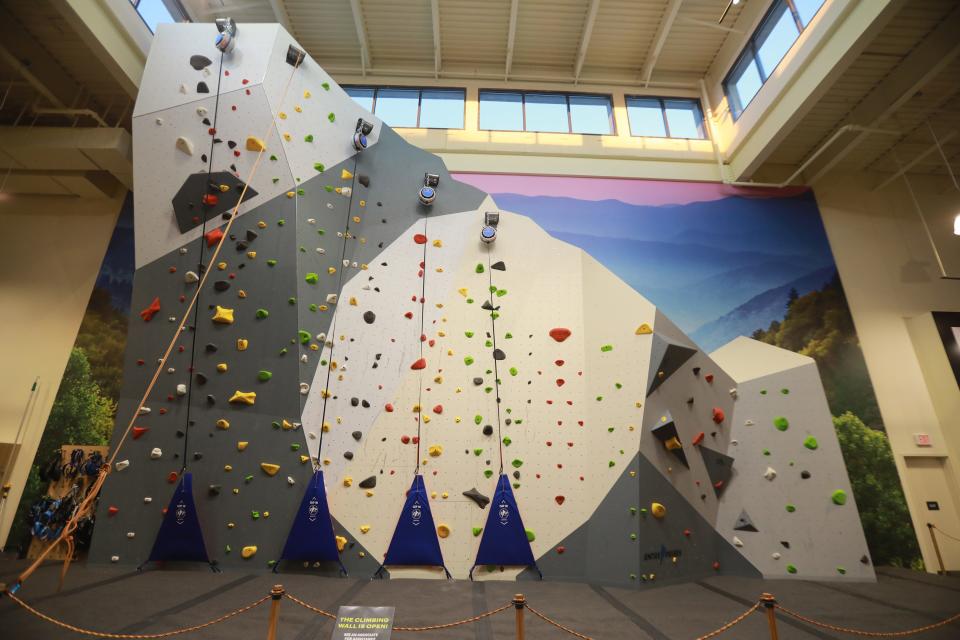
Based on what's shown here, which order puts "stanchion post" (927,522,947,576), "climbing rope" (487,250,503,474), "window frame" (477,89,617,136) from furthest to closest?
"window frame" (477,89,617,136) → "stanchion post" (927,522,947,576) → "climbing rope" (487,250,503,474)

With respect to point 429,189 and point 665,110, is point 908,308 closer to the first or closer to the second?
point 665,110

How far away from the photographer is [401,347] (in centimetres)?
457

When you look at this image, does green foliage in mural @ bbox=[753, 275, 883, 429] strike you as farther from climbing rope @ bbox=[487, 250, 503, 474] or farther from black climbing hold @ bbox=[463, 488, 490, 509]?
black climbing hold @ bbox=[463, 488, 490, 509]

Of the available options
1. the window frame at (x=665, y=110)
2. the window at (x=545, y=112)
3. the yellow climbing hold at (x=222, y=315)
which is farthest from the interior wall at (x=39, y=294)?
the window frame at (x=665, y=110)

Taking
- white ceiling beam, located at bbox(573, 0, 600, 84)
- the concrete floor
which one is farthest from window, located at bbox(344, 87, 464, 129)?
the concrete floor

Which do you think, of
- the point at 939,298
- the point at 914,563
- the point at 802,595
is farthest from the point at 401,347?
the point at 939,298

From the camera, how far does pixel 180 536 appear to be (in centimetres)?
367

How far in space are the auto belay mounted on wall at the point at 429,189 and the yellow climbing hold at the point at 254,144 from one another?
1.65 meters

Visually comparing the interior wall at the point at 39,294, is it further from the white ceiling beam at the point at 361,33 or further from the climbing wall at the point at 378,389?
the white ceiling beam at the point at 361,33

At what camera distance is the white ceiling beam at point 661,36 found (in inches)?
247

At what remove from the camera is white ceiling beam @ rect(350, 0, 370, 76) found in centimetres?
644

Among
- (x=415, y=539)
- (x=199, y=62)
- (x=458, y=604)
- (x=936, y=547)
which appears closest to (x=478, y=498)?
(x=415, y=539)

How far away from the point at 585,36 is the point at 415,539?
7091mm

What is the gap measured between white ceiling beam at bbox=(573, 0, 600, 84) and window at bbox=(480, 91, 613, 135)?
1.26 ft
